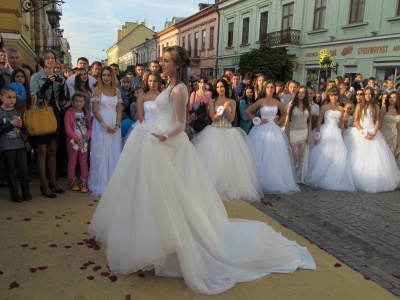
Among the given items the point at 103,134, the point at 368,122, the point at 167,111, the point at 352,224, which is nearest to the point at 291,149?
the point at 368,122

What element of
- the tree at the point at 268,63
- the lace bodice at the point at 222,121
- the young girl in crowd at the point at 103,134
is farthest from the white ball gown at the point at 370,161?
the tree at the point at 268,63

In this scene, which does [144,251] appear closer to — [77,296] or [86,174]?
[77,296]

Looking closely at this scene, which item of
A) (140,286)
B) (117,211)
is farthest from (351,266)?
(117,211)

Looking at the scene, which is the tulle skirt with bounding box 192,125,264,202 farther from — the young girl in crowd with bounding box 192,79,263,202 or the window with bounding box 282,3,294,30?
the window with bounding box 282,3,294,30

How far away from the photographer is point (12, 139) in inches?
190

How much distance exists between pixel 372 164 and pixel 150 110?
464 cm

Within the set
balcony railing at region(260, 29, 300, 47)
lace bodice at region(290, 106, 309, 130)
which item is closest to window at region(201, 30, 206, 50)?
balcony railing at region(260, 29, 300, 47)

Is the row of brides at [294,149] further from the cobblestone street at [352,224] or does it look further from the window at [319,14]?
the window at [319,14]

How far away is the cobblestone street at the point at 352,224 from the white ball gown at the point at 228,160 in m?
0.39

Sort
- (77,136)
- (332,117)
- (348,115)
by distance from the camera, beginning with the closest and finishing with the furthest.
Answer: (77,136) < (332,117) < (348,115)

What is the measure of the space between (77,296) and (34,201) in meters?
2.65

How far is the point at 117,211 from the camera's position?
310 centimetres

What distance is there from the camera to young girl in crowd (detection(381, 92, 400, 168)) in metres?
7.37

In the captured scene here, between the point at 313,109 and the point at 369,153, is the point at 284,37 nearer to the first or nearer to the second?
the point at 313,109
